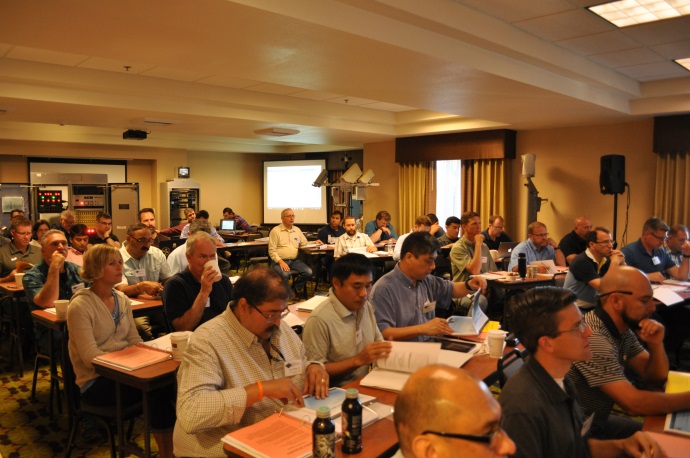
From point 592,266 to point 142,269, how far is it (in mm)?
4265

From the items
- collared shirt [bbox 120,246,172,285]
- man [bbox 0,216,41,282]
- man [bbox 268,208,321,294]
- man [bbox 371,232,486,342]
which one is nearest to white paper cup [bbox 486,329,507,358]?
man [bbox 371,232,486,342]

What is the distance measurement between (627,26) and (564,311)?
3833 mm

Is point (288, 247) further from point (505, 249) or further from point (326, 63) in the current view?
point (326, 63)

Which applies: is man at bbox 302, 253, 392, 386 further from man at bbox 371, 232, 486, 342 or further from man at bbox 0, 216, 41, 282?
man at bbox 0, 216, 41, 282

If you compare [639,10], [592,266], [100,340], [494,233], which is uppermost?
[639,10]

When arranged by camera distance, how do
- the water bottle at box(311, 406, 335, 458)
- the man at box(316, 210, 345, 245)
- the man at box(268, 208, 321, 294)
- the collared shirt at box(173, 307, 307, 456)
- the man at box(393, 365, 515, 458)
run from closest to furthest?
the man at box(393, 365, 515, 458) < the water bottle at box(311, 406, 335, 458) < the collared shirt at box(173, 307, 307, 456) < the man at box(268, 208, 321, 294) < the man at box(316, 210, 345, 245)

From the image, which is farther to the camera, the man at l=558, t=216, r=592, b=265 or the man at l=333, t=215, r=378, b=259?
the man at l=333, t=215, r=378, b=259

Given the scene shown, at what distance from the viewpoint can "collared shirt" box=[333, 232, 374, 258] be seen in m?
8.63

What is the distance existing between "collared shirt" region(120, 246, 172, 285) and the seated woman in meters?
1.62

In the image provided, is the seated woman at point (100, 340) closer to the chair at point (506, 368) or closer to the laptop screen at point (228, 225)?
the chair at point (506, 368)

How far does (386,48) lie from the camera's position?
4160 mm

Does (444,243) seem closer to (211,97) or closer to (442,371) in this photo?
(211,97)

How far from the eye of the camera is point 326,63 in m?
4.69

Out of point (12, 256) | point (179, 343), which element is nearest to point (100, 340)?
point (179, 343)
